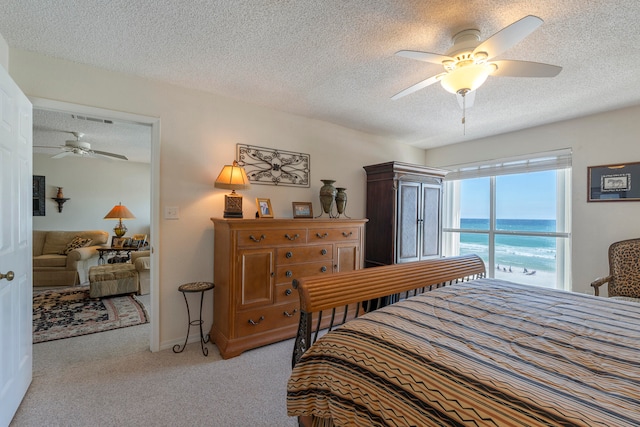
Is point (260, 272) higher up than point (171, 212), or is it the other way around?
point (171, 212)

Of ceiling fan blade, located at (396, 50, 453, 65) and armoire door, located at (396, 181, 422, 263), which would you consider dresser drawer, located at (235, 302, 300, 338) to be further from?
ceiling fan blade, located at (396, 50, 453, 65)

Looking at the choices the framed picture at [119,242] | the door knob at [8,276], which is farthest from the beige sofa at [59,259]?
the door knob at [8,276]

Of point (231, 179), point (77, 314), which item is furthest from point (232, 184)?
point (77, 314)

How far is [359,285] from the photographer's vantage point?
5.72ft

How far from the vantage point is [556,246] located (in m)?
3.44

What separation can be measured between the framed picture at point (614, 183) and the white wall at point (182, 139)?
3.25m

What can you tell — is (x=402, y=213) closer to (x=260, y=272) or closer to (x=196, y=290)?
(x=260, y=272)

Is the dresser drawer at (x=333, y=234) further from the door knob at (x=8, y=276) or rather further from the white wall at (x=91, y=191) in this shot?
the white wall at (x=91, y=191)

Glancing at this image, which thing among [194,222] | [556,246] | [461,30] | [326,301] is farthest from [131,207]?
[556,246]

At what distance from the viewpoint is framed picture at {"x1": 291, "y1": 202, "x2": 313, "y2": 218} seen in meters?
3.18

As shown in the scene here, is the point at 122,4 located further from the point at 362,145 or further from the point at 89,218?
the point at 89,218

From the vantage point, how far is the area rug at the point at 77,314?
2.82m

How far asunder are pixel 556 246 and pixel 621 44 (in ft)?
7.91

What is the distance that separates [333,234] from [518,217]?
8.64 feet
